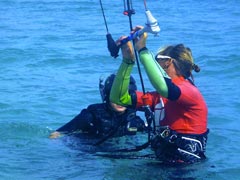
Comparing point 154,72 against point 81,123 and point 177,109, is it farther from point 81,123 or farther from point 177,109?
point 81,123

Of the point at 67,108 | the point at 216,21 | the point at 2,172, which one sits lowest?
the point at 216,21

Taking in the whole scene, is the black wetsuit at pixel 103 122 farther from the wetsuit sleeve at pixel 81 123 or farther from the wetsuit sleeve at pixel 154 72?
the wetsuit sleeve at pixel 154 72

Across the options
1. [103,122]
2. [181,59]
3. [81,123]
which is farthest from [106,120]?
[181,59]

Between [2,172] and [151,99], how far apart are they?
1748 millimetres

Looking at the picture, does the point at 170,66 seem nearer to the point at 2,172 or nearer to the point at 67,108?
the point at 2,172

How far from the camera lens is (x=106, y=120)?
682 centimetres

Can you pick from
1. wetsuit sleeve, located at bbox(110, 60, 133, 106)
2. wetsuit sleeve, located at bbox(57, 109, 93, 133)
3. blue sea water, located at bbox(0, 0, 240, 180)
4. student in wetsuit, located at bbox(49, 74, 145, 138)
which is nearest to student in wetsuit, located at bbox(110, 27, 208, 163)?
wetsuit sleeve, located at bbox(110, 60, 133, 106)

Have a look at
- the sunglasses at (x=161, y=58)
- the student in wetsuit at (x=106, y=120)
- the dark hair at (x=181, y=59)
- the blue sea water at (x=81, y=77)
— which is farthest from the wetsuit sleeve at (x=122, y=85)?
the student in wetsuit at (x=106, y=120)

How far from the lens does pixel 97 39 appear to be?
16.8 metres

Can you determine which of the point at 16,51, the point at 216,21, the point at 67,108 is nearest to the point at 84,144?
the point at 67,108

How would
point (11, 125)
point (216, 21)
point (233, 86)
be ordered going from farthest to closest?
point (216, 21)
point (233, 86)
point (11, 125)

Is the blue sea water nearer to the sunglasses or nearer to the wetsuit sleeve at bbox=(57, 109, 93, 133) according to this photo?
the wetsuit sleeve at bbox=(57, 109, 93, 133)

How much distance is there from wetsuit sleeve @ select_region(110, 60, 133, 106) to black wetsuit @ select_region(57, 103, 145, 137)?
0.94 meters

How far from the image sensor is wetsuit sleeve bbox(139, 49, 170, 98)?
5.08 m
